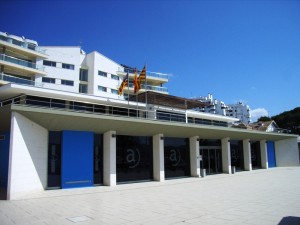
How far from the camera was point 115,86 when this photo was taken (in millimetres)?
50969

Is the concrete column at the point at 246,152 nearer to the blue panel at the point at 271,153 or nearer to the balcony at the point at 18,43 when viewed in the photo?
the blue panel at the point at 271,153

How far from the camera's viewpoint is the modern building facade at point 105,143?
13.2 m

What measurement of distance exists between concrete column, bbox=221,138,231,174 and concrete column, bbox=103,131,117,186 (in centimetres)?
1337

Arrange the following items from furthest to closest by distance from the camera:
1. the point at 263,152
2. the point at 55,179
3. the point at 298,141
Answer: the point at 298,141 < the point at 263,152 < the point at 55,179

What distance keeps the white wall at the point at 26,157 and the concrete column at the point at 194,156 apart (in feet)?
41.5

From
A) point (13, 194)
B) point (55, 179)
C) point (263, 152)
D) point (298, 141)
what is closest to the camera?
point (13, 194)

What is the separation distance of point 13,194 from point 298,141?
38.5 metres

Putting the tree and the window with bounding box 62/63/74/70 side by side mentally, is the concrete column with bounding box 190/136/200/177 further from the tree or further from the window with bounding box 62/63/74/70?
the tree

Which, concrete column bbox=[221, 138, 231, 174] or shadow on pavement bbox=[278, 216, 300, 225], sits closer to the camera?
shadow on pavement bbox=[278, 216, 300, 225]

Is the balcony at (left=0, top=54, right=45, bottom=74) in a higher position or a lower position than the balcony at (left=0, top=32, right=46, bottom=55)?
lower

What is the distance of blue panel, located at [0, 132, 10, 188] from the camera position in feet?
52.7

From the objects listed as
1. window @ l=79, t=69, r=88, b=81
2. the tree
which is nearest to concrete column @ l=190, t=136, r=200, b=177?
window @ l=79, t=69, r=88, b=81

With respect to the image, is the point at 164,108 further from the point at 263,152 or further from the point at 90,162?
the point at 263,152

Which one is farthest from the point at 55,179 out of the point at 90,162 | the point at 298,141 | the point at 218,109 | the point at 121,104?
the point at 218,109
